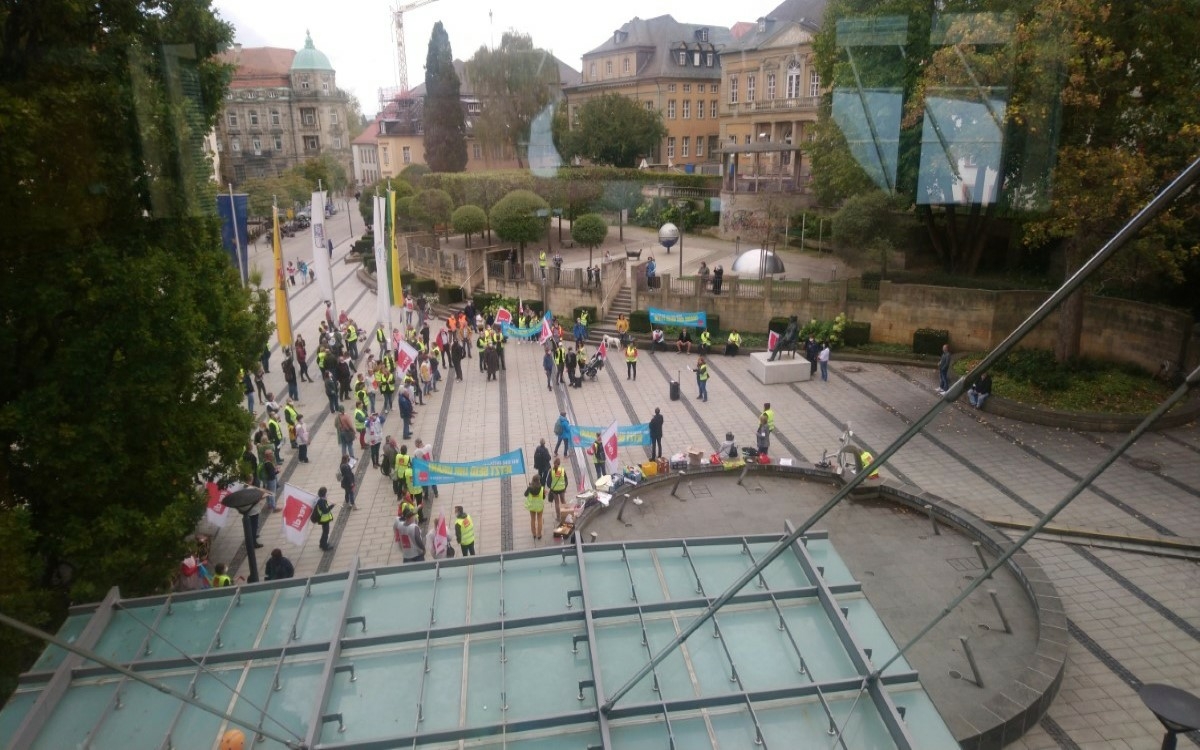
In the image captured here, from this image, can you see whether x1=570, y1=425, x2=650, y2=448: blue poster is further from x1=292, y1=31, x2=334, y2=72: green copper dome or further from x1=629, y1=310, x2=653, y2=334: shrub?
x1=292, y1=31, x2=334, y2=72: green copper dome

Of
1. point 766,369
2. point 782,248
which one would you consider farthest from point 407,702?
point 782,248

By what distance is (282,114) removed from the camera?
2330 inches

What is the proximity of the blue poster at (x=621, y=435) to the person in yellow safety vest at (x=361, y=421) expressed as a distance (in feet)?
16.0

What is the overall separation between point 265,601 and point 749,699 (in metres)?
4.54

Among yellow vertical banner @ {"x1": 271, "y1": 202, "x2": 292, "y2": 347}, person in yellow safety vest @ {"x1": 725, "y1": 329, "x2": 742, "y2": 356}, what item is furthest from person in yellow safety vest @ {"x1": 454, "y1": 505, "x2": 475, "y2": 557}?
person in yellow safety vest @ {"x1": 725, "y1": 329, "x2": 742, "y2": 356}

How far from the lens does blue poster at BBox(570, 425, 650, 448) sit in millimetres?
15039

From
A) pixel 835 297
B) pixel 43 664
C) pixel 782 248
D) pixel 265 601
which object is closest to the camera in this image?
pixel 43 664

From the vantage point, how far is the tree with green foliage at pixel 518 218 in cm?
3475

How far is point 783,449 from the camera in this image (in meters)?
17.5

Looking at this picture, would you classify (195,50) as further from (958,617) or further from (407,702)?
(958,617)

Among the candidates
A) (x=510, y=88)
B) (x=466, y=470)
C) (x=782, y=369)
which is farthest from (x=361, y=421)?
(x=510, y=88)

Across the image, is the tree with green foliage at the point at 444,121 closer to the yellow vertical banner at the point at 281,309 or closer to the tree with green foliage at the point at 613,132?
the tree with green foliage at the point at 613,132

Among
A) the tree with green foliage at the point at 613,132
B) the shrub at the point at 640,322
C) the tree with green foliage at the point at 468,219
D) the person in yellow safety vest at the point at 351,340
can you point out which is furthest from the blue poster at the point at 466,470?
the tree with green foliage at the point at 613,132

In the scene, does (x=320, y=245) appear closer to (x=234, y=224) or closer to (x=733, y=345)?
(x=234, y=224)
